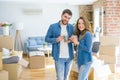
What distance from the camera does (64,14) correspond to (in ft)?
9.46

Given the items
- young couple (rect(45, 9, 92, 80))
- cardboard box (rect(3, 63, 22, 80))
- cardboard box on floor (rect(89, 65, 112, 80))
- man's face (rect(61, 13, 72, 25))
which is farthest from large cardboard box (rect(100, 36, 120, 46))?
man's face (rect(61, 13, 72, 25))

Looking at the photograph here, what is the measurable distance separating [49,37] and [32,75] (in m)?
2.83

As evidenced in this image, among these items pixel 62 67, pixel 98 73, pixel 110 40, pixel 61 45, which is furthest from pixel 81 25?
pixel 110 40

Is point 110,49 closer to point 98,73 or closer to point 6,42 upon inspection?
point 98,73

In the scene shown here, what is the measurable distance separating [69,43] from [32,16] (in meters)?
6.50

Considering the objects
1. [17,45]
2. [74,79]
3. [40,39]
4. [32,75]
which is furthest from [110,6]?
[17,45]

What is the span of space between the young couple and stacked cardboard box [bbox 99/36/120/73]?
2.63 metres

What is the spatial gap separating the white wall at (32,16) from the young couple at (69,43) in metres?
6.38

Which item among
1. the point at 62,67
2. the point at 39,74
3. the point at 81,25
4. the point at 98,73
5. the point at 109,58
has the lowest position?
the point at 39,74

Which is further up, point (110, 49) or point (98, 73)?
point (110, 49)

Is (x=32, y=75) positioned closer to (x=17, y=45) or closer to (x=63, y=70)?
(x=63, y=70)

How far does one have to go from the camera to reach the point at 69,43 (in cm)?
299

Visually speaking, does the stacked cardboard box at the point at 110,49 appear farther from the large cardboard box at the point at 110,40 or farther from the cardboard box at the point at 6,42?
the cardboard box at the point at 6,42

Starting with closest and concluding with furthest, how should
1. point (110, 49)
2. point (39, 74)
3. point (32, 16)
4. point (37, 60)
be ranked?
point (110, 49) < point (39, 74) < point (37, 60) < point (32, 16)
